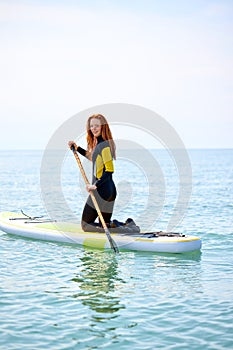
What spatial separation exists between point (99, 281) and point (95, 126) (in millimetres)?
3065

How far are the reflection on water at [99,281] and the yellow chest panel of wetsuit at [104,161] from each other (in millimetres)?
1546

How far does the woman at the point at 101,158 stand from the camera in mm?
9531

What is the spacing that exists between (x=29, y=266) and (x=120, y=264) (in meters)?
1.54

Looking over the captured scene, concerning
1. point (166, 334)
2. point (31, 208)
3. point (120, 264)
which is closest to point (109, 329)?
point (166, 334)

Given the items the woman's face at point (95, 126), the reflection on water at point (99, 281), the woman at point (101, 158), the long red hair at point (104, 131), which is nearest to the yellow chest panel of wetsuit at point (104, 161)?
the woman at point (101, 158)

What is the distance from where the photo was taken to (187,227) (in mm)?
13383

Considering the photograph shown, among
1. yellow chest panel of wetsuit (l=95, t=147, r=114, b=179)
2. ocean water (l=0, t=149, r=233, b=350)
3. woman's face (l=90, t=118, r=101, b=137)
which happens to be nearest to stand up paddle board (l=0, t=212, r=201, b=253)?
ocean water (l=0, t=149, r=233, b=350)

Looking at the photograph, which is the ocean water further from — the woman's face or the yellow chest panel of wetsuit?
the woman's face

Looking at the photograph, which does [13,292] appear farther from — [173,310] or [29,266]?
[173,310]

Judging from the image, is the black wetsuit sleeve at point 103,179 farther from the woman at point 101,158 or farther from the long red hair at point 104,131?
the long red hair at point 104,131

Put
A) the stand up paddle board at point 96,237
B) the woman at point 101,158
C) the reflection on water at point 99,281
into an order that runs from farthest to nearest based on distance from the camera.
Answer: the woman at point 101,158 → the stand up paddle board at point 96,237 → the reflection on water at point 99,281

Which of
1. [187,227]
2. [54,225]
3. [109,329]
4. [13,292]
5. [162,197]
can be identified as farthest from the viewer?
[162,197]

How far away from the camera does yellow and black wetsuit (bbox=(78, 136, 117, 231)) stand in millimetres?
9523

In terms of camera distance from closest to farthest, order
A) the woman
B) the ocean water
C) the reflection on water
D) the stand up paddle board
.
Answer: the ocean water
the reflection on water
the stand up paddle board
the woman
